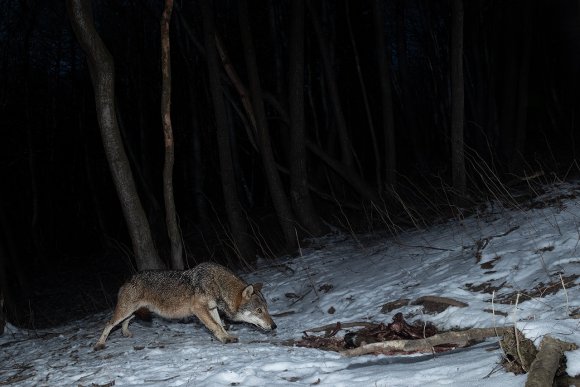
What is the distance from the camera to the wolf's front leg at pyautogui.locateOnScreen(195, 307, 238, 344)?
26.0ft

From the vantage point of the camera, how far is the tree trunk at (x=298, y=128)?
14.9 m

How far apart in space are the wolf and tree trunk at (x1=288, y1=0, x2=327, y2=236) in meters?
6.67

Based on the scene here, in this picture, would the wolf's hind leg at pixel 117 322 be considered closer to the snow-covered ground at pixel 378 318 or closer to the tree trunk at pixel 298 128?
the snow-covered ground at pixel 378 318

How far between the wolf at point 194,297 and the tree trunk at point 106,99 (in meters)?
2.10

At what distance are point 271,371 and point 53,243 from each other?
31.4 metres

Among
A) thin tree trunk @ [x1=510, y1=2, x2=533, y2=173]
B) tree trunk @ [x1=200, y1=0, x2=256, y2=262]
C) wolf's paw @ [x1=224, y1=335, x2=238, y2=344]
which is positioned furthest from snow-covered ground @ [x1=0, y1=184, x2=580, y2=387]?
thin tree trunk @ [x1=510, y1=2, x2=533, y2=173]

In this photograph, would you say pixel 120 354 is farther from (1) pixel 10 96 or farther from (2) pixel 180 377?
(1) pixel 10 96

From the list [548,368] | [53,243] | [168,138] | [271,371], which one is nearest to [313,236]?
[168,138]

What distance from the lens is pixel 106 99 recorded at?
10.2 metres

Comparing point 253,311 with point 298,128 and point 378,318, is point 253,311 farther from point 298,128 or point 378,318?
point 298,128

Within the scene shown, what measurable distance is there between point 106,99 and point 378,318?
6.24 m

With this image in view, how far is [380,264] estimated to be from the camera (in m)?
10.5

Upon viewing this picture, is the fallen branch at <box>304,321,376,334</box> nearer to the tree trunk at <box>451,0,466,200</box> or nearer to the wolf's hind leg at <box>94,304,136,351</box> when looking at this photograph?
the wolf's hind leg at <box>94,304,136,351</box>

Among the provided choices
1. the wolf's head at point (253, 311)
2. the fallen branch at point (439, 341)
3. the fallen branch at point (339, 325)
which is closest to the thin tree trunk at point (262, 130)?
the wolf's head at point (253, 311)
